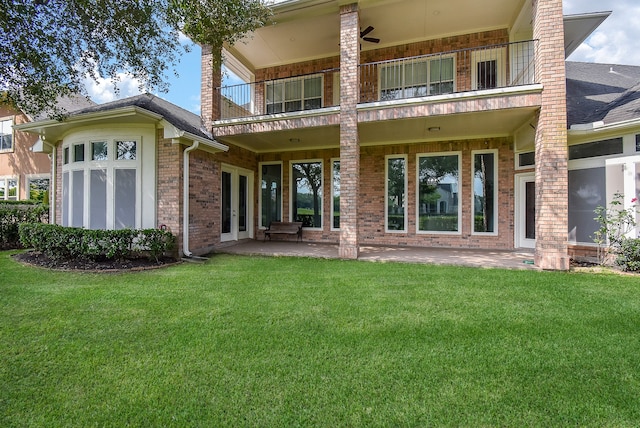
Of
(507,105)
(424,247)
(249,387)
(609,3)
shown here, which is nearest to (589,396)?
A: (249,387)

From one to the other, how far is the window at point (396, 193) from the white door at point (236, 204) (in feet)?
16.4

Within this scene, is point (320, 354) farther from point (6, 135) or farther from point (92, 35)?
point (6, 135)

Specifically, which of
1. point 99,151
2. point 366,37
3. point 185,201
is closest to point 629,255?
point 366,37

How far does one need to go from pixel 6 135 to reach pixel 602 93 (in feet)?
84.1

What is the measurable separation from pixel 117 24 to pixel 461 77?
29.0 feet

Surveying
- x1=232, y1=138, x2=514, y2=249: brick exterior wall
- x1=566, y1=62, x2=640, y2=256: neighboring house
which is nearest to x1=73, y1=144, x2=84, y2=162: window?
x1=232, y1=138, x2=514, y2=249: brick exterior wall

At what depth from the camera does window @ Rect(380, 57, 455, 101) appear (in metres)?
9.48

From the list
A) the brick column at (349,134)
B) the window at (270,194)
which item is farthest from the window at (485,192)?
the window at (270,194)

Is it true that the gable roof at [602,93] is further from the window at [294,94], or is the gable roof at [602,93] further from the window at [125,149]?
the window at [125,149]

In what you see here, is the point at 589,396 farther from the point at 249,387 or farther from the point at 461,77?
the point at 461,77

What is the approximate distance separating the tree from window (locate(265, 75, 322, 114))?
4.75 m

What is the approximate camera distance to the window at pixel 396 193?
995 cm

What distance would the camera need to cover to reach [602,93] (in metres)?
9.12

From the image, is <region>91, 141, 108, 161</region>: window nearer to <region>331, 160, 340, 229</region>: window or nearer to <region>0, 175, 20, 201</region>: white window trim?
<region>331, 160, 340, 229</region>: window
